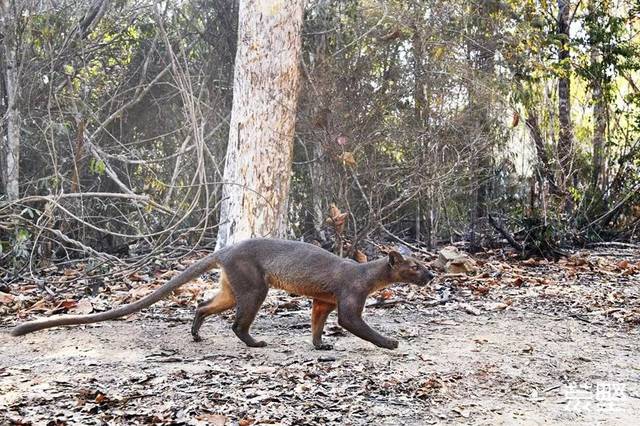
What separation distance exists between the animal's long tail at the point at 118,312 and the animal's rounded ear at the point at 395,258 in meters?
1.29

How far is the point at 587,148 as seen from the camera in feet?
43.9

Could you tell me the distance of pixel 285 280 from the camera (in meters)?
5.90

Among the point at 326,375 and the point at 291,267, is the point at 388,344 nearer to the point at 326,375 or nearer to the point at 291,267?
the point at 326,375

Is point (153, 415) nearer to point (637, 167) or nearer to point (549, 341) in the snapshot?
point (549, 341)

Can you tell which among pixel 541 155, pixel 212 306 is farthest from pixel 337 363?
pixel 541 155

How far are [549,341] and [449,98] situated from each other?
5024 mm

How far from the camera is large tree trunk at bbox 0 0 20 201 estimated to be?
9.86 m

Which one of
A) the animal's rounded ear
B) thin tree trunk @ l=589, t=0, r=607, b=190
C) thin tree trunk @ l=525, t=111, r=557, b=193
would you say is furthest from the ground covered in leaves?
thin tree trunk @ l=589, t=0, r=607, b=190

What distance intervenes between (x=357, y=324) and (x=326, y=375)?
715 millimetres

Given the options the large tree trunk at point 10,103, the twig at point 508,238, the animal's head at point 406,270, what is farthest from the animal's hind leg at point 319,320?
the large tree trunk at point 10,103

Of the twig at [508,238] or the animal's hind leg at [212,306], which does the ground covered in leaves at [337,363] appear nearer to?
the animal's hind leg at [212,306]

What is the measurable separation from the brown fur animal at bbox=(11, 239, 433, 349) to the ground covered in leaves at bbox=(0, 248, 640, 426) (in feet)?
0.73

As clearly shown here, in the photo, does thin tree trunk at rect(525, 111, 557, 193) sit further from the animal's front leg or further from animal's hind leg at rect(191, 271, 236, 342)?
animal's hind leg at rect(191, 271, 236, 342)

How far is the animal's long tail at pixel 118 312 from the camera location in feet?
18.5
